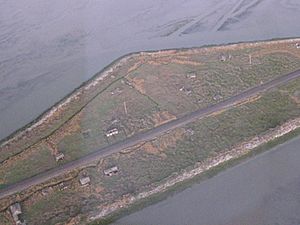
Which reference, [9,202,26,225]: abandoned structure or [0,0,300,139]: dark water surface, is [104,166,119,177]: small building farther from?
[0,0,300,139]: dark water surface

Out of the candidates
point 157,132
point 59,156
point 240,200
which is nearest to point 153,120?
point 157,132

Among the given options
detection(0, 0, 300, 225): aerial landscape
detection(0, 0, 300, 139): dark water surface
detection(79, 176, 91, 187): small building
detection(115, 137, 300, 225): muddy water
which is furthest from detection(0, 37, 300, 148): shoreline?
detection(115, 137, 300, 225): muddy water

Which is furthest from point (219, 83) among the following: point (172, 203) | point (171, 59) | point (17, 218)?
point (17, 218)

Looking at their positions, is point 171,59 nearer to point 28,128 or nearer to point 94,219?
point 28,128

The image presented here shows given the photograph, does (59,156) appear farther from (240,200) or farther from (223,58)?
(223,58)

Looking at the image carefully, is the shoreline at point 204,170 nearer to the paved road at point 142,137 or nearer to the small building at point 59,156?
the paved road at point 142,137
